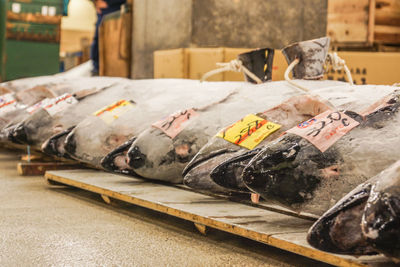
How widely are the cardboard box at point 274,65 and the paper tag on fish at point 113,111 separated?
126 centimetres

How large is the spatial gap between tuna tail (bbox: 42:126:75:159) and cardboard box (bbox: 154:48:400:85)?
A: 1474mm

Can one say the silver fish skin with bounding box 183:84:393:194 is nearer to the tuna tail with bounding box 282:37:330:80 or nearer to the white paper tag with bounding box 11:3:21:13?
the tuna tail with bounding box 282:37:330:80

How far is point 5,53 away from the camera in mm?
8688

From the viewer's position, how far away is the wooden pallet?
188 cm

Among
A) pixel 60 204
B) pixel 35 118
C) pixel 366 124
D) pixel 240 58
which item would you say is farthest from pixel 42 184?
pixel 366 124

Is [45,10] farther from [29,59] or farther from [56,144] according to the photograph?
[56,144]

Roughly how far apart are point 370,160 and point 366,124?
143mm

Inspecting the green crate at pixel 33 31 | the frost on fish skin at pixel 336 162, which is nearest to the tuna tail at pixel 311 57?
the frost on fish skin at pixel 336 162

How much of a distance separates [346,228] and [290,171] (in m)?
0.36

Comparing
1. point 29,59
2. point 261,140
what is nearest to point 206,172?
point 261,140

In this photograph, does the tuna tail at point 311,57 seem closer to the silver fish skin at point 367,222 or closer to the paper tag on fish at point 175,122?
the paper tag on fish at point 175,122

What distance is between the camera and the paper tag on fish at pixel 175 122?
108 inches

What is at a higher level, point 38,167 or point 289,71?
point 289,71

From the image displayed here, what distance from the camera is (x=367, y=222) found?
148 centimetres
